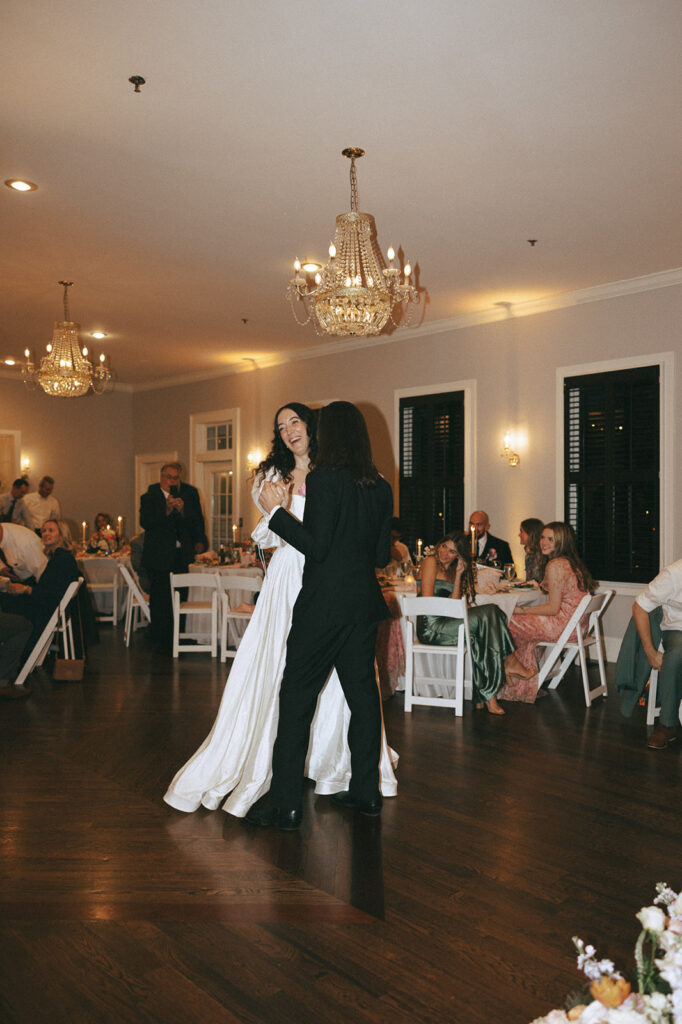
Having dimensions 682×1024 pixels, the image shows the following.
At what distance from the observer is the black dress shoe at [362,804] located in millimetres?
3449

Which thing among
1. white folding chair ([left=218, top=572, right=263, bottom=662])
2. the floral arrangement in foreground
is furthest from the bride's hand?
white folding chair ([left=218, top=572, right=263, bottom=662])

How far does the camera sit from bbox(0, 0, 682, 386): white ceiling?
11.2ft

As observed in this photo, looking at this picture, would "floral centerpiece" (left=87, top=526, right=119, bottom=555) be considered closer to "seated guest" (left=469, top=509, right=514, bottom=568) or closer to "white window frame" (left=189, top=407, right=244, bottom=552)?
"white window frame" (left=189, top=407, right=244, bottom=552)

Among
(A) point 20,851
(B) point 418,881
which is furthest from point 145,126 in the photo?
(B) point 418,881

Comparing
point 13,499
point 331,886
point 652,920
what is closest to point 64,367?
point 13,499

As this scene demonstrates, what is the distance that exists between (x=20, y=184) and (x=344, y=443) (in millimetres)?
3419

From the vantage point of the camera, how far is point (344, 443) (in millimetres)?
3191

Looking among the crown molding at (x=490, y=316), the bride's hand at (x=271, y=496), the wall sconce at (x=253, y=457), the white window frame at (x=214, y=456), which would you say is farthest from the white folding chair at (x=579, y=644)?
the white window frame at (x=214, y=456)

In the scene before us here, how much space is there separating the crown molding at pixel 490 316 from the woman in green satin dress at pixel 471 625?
326 cm

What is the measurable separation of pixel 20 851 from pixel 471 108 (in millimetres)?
4111

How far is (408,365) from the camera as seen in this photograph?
934 centimetres

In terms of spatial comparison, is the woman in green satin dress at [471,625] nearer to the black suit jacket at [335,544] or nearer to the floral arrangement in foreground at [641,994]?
the black suit jacket at [335,544]

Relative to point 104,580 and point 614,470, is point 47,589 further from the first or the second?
point 614,470

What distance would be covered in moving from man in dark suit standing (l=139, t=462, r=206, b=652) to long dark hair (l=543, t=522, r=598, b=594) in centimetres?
393
